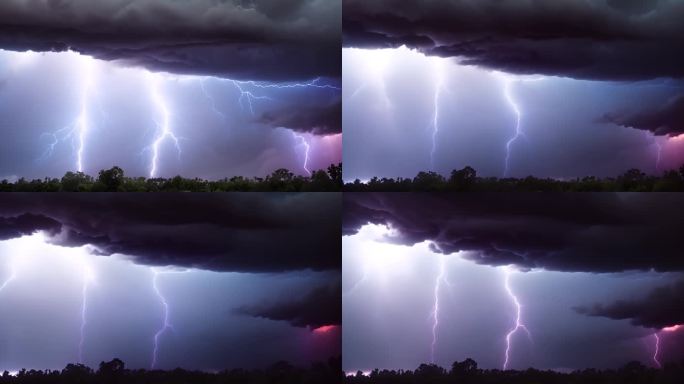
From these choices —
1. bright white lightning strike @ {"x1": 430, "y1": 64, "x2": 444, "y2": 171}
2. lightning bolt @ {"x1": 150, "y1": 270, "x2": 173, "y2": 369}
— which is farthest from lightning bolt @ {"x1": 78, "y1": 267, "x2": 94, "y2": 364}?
bright white lightning strike @ {"x1": 430, "y1": 64, "x2": 444, "y2": 171}

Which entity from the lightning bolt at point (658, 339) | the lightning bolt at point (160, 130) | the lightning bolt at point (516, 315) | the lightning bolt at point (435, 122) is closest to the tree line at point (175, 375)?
the lightning bolt at point (516, 315)

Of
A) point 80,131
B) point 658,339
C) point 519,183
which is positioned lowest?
point 658,339

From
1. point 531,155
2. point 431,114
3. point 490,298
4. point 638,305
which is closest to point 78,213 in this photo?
point 431,114

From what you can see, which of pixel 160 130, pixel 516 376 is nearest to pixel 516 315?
pixel 516 376

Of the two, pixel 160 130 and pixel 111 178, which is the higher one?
pixel 160 130

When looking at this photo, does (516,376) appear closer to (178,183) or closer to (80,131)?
(178,183)

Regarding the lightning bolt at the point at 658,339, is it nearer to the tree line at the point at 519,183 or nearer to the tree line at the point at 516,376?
the tree line at the point at 516,376

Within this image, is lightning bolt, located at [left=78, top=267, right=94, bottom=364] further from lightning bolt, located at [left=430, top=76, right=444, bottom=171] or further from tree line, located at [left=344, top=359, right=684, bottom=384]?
lightning bolt, located at [left=430, top=76, right=444, bottom=171]
